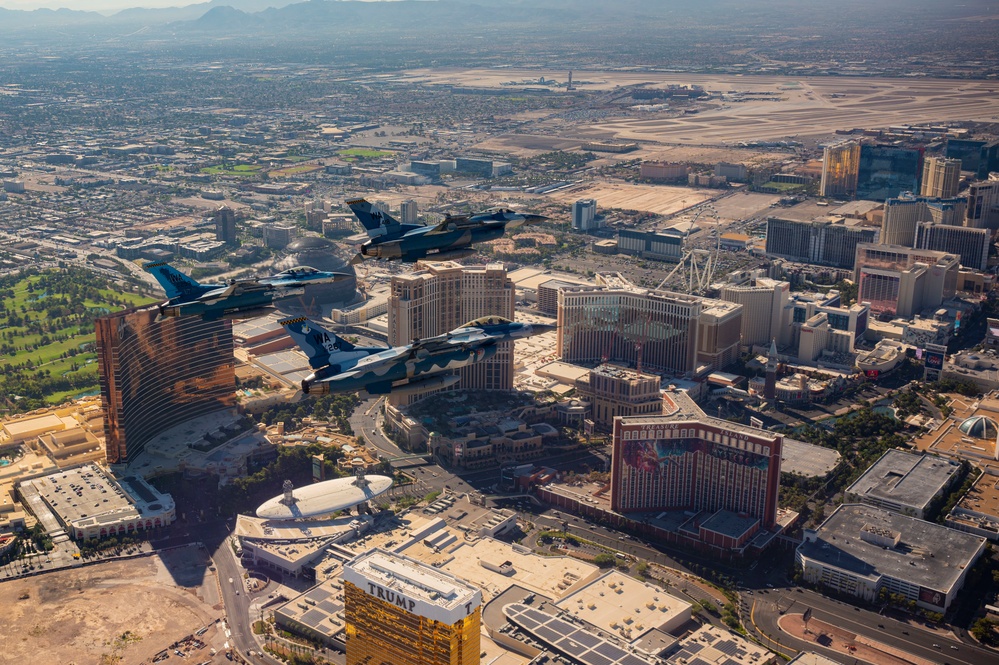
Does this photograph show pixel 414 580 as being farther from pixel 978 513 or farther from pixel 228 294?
pixel 978 513

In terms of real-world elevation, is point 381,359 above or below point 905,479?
above

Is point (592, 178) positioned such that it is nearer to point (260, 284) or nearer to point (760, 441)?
point (760, 441)

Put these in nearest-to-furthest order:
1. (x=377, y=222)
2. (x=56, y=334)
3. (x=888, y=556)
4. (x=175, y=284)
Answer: (x=377, y=222) < (x=175, y=284) < (x=888, y=556) < (x=56, y=334)

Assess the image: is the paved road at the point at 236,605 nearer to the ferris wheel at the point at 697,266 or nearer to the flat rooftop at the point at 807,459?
the flat rooftop at the point at 807,459

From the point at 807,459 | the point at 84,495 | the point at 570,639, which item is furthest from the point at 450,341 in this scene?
the point at 807,459

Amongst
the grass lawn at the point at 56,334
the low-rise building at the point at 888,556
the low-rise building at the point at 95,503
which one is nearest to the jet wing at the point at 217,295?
the low-rise building at the point at 95,503

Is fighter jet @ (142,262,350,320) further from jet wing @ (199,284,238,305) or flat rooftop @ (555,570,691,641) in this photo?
flat rooftop @ (555,570,691,641)

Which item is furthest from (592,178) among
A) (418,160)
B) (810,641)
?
(810,641)
